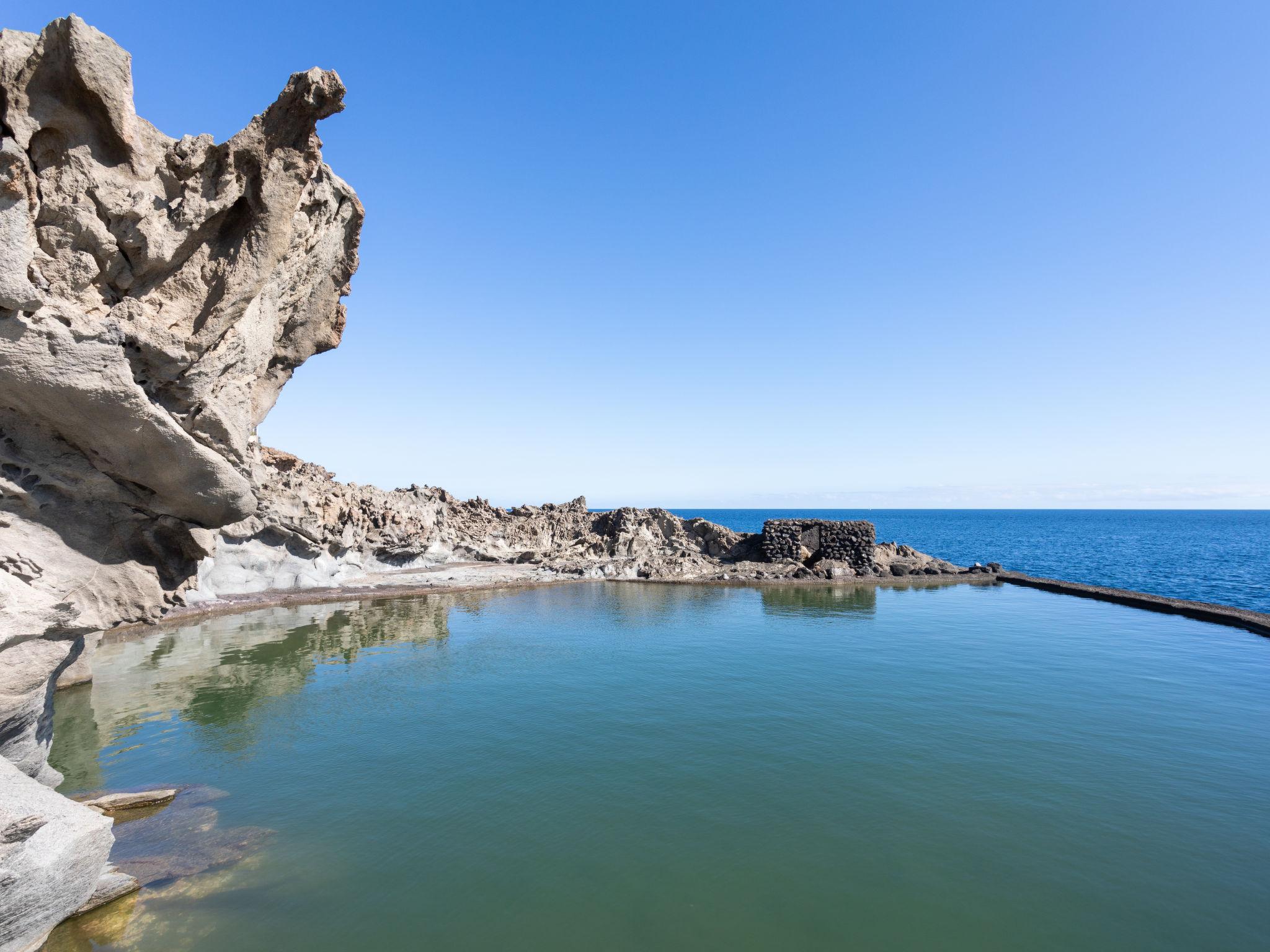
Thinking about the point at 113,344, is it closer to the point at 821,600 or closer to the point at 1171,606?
the point at 821,600

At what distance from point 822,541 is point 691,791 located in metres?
32.9

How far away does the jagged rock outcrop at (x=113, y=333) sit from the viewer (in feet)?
22.9

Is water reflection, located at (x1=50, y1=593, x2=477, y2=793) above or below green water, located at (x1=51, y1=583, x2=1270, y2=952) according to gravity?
above

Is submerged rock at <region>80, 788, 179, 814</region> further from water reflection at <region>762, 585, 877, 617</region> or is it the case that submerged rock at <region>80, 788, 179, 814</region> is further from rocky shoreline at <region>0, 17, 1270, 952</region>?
water reflection at <region>762, 585, 877, 617</region>

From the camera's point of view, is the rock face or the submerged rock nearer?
A: the rock face

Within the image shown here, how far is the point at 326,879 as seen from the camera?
757cm

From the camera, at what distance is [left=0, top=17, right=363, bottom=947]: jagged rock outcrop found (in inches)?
275

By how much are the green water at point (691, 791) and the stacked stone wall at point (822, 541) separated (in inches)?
767

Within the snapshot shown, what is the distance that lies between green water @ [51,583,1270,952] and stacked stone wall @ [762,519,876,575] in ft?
63.9

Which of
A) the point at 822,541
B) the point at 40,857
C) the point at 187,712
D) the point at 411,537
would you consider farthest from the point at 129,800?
the point at 822,541

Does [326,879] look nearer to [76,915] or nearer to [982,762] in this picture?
[76,915]

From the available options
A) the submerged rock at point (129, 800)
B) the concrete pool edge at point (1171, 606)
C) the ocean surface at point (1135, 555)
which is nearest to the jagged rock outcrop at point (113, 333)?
the submerged rock at point (129, 800)

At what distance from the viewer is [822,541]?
4066 centimetres

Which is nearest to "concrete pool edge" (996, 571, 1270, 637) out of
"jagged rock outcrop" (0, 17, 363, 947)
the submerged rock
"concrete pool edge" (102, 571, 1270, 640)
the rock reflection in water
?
"concrete pool edge" (102, 571, 1270, 640)
